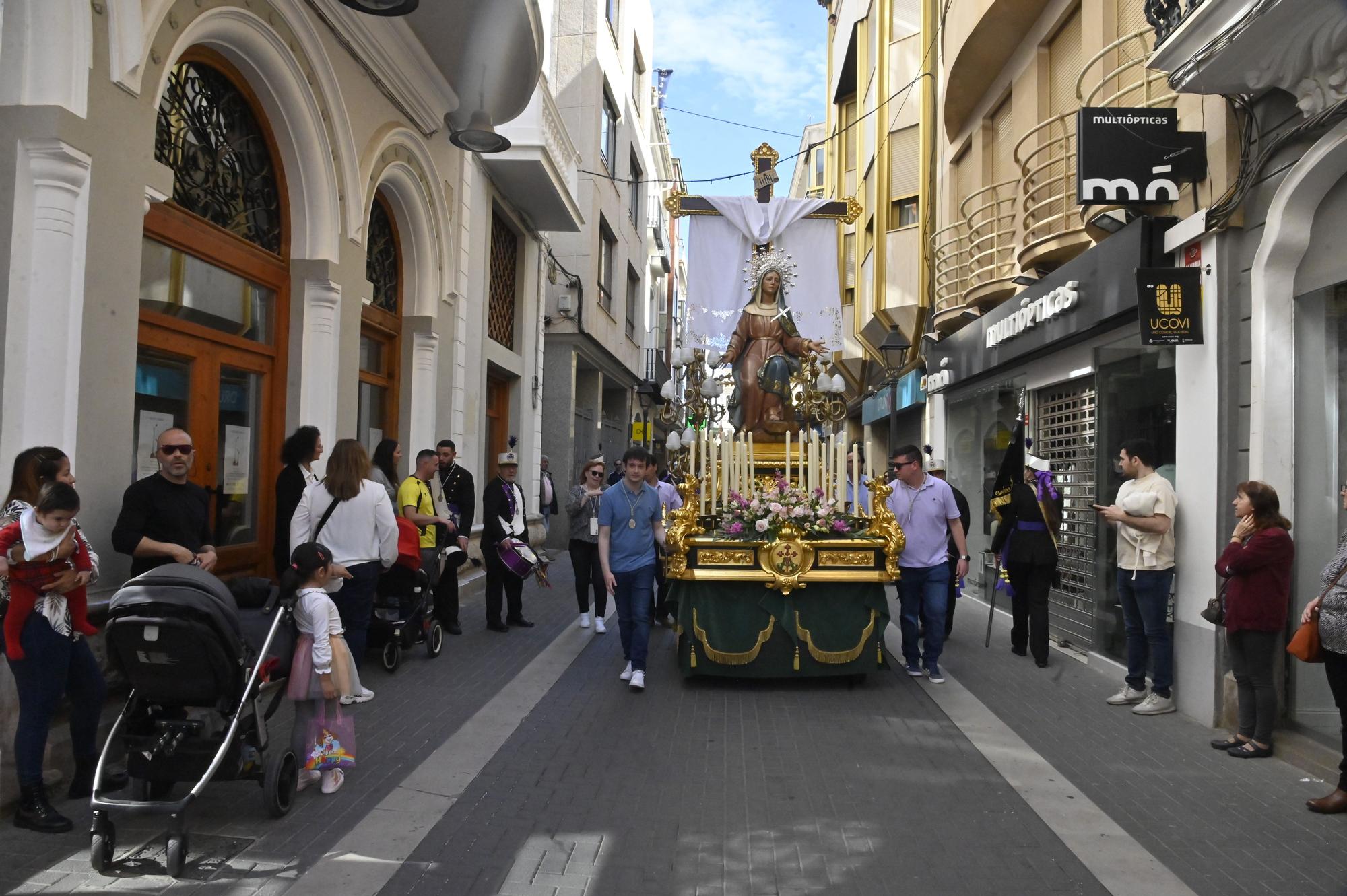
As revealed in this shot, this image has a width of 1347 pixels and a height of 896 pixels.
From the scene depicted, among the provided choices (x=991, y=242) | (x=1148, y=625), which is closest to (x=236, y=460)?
(x=1148, y=625)

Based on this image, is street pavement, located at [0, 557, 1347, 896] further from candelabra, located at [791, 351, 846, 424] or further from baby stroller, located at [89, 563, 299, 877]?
candelabra, located at [791, 351, 846, 424]

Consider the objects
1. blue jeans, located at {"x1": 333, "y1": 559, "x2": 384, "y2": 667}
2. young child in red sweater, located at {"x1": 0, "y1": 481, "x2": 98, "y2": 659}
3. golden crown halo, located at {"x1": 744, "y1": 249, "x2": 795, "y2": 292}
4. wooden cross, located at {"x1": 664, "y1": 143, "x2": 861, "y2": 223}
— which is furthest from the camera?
wooden cross, located at {"x1": 664, "y1": 143, "x2": 861, "y2": 223}

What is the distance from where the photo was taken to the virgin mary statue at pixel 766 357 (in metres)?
9.20

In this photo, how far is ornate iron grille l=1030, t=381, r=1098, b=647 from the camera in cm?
866

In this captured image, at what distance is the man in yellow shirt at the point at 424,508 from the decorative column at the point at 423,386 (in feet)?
7.92

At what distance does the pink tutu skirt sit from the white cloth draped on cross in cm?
616

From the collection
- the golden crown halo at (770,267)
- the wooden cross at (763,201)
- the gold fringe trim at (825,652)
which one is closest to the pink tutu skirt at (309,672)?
the gold fringe trim at (825,652)

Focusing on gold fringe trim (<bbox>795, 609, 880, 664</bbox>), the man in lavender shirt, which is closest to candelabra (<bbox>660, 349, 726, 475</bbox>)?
the man in lavender shirt

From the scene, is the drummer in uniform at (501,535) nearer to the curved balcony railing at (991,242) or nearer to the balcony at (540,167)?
the balcony at (540,167)

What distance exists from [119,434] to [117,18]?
91.1 inches

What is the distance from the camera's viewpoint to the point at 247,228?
7.59 meters

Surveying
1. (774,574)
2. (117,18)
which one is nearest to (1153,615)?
(774,574)

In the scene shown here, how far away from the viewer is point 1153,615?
6.52 m

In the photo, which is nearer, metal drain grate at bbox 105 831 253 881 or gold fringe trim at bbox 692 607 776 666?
metal drain grate at bbox 105 831 253 881
